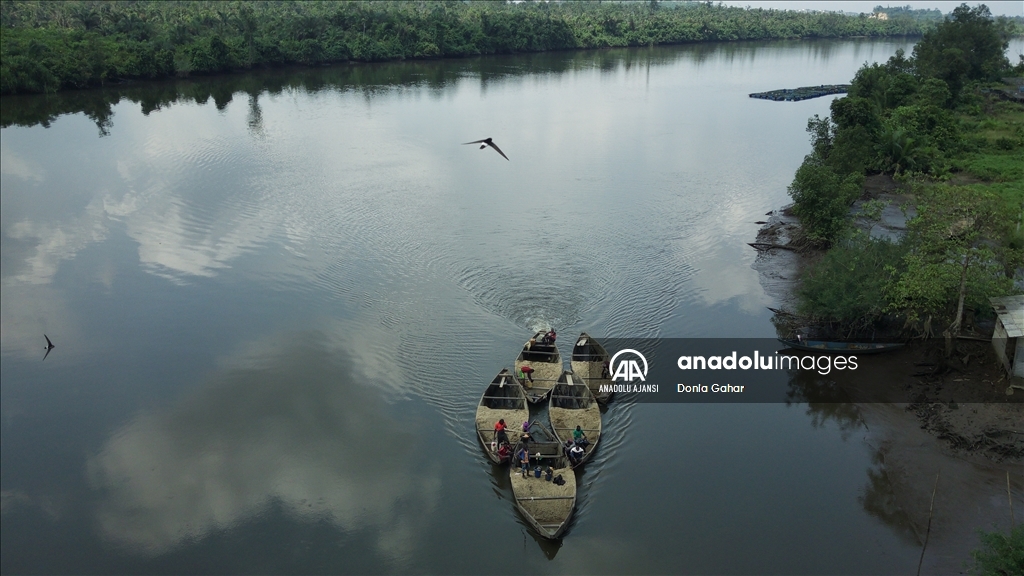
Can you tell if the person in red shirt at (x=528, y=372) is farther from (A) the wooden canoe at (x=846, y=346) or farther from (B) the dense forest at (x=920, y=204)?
(B) the dense forest at (x=920, y=204)

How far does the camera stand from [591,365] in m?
21.4

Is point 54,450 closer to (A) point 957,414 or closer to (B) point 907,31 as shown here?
(A) point 957,414

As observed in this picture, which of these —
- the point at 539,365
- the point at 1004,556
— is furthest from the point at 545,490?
the point at 1004,556

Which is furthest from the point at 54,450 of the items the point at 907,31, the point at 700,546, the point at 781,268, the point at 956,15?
the point at 907,31

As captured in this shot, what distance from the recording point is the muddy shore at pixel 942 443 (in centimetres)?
1616

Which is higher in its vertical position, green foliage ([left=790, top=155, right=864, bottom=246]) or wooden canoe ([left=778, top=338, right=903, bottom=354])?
green foliage ([left=790, top=155, right=864, bottom=246])

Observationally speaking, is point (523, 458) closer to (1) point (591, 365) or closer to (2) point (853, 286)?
(1) point (591, 365)

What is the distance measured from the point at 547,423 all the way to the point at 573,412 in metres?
0.79

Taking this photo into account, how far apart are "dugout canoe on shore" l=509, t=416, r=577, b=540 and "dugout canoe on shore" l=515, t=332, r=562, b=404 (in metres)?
2.58

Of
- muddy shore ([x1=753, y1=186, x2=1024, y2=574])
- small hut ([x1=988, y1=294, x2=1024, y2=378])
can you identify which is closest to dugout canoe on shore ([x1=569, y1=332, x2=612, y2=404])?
muddy shore ([x1=753, y1=186, x2=1024, y2=574])

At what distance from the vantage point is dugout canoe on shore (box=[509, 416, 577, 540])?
1585 cm

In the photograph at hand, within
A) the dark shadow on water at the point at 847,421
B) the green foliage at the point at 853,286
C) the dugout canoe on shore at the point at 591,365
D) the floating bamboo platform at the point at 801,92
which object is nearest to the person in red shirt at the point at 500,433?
the dugout canoe on shore at the point at 591,365

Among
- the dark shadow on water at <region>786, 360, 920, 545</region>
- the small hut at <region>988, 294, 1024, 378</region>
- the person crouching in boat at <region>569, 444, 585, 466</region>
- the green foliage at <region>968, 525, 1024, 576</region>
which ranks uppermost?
the small hut at <region>988, 294, 1024, 378</region>

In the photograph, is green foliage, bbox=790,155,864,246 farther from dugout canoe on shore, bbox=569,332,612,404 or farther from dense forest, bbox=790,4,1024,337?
dugout canoe on shore, bbox=569,332,612,404
